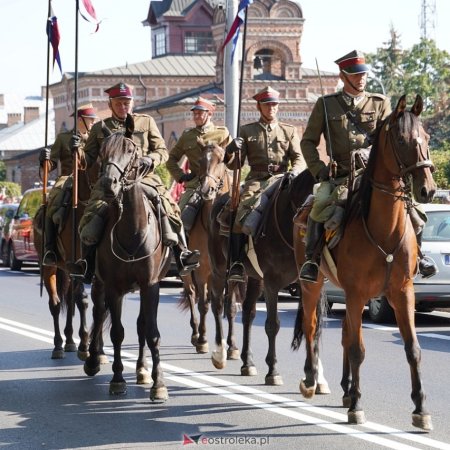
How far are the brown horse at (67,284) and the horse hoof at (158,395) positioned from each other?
261 cm

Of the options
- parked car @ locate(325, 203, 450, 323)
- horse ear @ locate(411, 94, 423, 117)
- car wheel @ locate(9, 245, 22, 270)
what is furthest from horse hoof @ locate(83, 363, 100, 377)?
car wheel @ locate(9, 245, 22, 270)

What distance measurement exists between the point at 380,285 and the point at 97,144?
14.4 feet

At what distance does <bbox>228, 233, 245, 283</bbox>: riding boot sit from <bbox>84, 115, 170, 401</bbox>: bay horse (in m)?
1.41

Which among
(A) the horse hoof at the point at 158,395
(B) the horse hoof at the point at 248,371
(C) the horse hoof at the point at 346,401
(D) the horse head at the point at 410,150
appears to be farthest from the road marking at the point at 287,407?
(D) the horse head at the point at 410,150

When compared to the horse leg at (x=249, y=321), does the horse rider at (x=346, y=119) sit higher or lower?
higher

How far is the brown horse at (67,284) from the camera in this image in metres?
14.4

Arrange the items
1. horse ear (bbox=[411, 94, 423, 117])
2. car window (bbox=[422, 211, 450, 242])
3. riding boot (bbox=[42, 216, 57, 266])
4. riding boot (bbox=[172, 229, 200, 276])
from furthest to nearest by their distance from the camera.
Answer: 1. car window (bbox=[422, 211, 450, 242])
2. riding boot (bbox=[42, 216, 57, 266])
3. riding boot (bbox=[172, 229, 200, 276])
4. horse ear (bbox=[411, 94, 423, 117])

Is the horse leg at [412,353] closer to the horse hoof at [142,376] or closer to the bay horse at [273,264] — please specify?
the bay horse at [273,264]

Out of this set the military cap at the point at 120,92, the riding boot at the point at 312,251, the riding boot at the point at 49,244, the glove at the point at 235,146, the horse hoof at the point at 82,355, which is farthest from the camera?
the riding boot at the point at 49,244

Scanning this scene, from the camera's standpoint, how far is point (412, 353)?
9.95m

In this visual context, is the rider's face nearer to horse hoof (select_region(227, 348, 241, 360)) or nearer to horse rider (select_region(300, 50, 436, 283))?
horse rider (select_region(300, 50, 436, 283))

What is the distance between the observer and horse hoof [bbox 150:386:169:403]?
11.4 metres

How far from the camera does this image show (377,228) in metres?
10.2

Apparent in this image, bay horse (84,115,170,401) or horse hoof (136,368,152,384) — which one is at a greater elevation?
bay horse (84,115,170,401)
